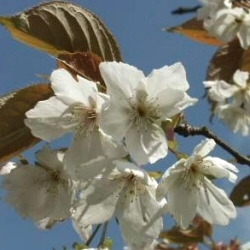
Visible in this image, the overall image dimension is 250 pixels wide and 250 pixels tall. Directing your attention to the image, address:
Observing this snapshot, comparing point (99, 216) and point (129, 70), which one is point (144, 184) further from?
point (129, 70)

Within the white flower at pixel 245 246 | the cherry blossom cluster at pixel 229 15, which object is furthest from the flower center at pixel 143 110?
the cherry blossom cluster at pixel 229 15

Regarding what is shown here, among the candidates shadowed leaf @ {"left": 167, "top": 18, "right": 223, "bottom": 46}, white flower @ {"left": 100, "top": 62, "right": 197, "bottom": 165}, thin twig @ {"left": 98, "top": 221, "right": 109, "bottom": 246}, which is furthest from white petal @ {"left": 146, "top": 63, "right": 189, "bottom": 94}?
shadowed leaf @ {"left": 167, "top": 18, "right": 223, "bottom": 46}

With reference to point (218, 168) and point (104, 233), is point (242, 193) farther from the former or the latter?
point (104, 233)

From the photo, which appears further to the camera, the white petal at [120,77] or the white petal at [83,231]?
the white petal at [83,231]

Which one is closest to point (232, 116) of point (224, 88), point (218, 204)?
point (224, 88)

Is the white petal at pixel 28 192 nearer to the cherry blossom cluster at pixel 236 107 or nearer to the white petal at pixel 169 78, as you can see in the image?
the white petal at pixel 169 78

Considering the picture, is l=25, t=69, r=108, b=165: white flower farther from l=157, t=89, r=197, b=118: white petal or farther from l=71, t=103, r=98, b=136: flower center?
l=157, t=89, r=197, b=118: white petal
